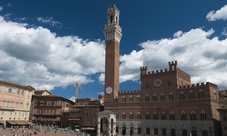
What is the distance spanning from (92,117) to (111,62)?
2074cm

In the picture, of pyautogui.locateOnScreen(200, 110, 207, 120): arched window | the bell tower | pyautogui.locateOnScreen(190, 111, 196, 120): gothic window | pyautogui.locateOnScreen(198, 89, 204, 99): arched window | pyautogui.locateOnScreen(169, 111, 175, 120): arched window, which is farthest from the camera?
the bell tower

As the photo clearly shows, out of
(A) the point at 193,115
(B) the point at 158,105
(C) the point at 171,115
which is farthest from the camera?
(B) the point at 158,105

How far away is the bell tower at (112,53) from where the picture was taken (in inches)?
2734

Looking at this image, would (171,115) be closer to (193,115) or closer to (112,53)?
(193,115)

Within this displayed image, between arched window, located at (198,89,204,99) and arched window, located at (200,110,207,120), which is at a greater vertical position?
arched window, located at (198,89,204,99)

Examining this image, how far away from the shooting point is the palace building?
1998 inches

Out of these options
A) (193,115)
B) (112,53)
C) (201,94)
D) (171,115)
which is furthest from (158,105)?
(112,53)

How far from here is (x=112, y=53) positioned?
238ft

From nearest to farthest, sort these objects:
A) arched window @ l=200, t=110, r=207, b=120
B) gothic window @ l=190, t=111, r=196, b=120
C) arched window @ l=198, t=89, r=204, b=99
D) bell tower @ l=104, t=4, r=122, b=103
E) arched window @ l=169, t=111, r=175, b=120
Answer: arched window @ l=200, t=110, r=207, b=120 < arched window @ l=198, t=89, r=204, b=99 < gothic window @ l=190, t=111, r=196, b=120 < arched window @ l=169, t=111, r=175, b=120 < bell tower @ l=104, t=4, r=122, b=103

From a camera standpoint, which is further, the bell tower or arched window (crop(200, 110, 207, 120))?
the bell tower

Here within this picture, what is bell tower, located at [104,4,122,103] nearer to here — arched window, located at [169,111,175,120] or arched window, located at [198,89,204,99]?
arched window, located at [169,111,175,120]

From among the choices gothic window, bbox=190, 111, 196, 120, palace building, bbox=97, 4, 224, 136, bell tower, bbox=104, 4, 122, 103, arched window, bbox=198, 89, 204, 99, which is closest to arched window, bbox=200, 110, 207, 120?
palace building, bbox=97, 4, 224, 136

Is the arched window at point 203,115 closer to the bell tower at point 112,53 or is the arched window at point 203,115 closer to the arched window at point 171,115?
the arched window at point 171,115

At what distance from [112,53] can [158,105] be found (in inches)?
1003
